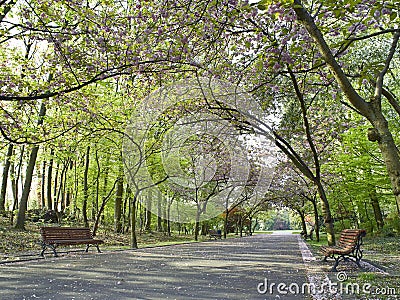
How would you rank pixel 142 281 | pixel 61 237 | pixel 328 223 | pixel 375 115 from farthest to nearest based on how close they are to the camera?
pixel 328 223, pixel 61 237, pixel 142 281, pixel 375 115

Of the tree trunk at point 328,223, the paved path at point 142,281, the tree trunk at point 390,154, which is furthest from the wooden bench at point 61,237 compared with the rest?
the tree trunk at point 390,154

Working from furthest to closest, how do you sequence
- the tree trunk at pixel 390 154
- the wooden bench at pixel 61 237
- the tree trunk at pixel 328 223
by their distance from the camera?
the tree trunk at pixel 328 223
the wooden bench at pixel 61 237
the tree trunk at pixel 390 154

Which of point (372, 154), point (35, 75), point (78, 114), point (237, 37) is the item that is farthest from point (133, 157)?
point (372, 154)

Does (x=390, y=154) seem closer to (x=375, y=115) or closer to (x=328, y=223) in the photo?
(x=375, y=115)

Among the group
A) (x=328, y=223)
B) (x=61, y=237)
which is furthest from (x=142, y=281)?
(x=328, y=223)

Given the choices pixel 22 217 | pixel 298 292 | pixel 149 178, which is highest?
pixel 149 178

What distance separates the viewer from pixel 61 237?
12.5 m

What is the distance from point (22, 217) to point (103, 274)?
12.1 m

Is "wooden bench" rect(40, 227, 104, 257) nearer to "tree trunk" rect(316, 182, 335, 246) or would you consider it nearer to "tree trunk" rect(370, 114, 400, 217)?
"tree trunk" rect(316, 182, 335, 246)

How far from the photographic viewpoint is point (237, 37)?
10.4 m

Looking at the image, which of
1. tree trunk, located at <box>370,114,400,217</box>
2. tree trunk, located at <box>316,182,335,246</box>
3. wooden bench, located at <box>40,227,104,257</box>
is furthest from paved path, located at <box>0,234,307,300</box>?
tree trunk, located at <box>316,182,335,246</box>

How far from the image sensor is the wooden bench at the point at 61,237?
1184 centimetres

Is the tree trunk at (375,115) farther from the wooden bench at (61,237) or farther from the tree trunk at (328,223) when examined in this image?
the tree trunk at (328,223)

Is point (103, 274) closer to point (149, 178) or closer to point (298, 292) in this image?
point (298, 292)
